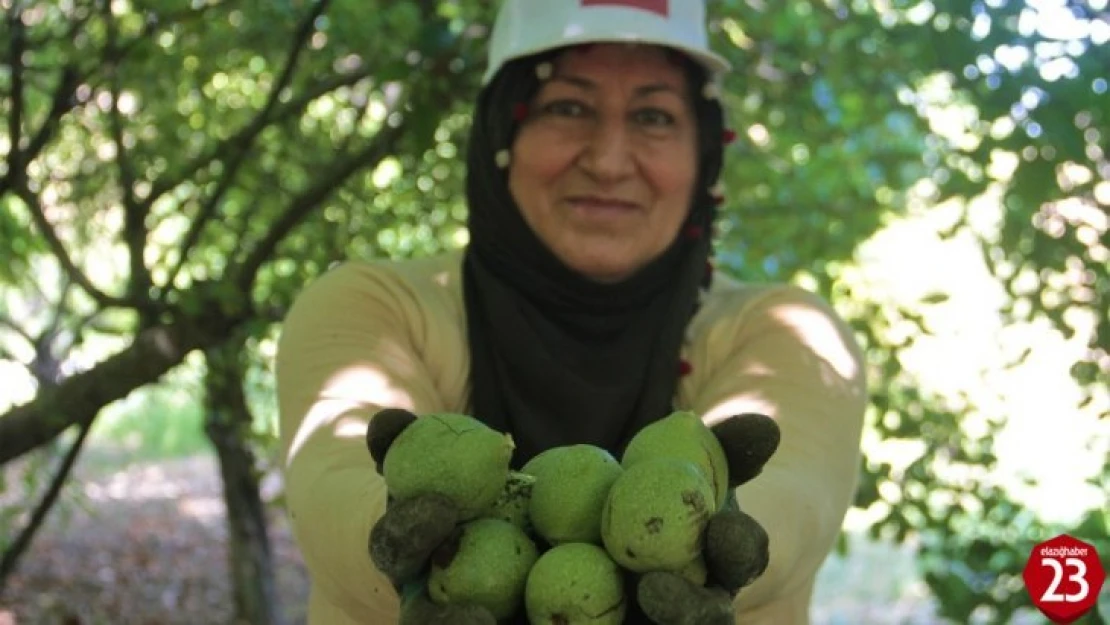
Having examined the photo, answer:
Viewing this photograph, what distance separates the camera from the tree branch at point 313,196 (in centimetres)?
322

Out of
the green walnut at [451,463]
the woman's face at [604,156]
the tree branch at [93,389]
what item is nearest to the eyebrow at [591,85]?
the woman's face at [604,156]

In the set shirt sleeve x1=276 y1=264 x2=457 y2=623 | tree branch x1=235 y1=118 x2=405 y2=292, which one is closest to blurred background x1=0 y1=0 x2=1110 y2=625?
tree branch x1=235 y1=118 x2=405 y2=292

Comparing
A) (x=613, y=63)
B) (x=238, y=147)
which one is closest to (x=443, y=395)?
(x=613, y=63)

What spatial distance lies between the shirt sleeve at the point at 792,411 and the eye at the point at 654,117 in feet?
1.20

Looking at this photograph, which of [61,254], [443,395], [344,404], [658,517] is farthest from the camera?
[61,254]

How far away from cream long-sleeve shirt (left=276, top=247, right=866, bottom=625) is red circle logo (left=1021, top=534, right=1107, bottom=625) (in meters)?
0.54

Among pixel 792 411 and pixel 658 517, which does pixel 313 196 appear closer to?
pixel 792 411

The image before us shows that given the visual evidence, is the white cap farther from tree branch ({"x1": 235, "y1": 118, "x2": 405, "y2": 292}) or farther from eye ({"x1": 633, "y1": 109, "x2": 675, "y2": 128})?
tree branch ({"x1": 235, "y1": 118, "x2": 405, "y2": 292})

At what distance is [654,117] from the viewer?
88.2 inches

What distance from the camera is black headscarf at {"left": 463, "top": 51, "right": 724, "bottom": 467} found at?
2.12 metres

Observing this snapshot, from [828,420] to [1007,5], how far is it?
3.04ft

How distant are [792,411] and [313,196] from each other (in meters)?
1.74

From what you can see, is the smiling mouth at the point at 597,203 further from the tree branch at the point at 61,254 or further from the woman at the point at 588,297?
the tree branch at the point at 61,254

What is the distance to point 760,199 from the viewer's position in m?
4.11
